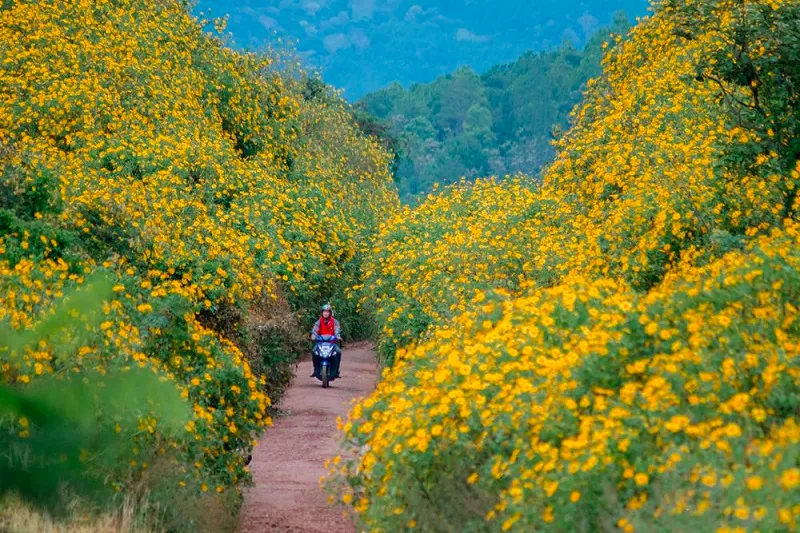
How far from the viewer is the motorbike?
1871 cm

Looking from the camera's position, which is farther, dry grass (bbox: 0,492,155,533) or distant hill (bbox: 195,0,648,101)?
distant hill (bbox: 195,0,648,101)

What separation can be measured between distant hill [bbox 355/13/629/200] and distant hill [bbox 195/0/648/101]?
5561cm

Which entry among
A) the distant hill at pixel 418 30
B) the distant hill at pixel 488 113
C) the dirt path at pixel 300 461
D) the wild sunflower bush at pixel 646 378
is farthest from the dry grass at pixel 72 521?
the distant hill at pixel 418 30

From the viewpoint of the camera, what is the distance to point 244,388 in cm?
1112

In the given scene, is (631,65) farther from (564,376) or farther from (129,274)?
(564,376)

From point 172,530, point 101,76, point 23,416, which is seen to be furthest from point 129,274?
point 101,76

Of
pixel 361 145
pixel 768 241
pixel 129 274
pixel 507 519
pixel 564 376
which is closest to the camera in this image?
pixel 507 519

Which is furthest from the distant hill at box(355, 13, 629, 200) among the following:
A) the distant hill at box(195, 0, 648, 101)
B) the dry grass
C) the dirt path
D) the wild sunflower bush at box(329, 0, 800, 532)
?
the dry grass

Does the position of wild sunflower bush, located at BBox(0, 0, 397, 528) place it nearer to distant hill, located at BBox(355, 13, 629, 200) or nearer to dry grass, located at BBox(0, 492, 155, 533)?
dry grass, located at BBox(0, 492, 155, 533)

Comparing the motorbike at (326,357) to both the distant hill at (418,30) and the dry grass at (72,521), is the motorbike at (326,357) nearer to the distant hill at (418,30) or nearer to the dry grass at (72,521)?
the dry grass at (72,521)

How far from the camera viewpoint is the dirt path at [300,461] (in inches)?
435

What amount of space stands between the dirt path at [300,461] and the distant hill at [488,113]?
61880 mm

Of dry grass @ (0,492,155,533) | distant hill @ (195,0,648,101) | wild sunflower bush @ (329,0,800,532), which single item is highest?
distant hill @ (195,0,648,101)

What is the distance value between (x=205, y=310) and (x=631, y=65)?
10150mm
